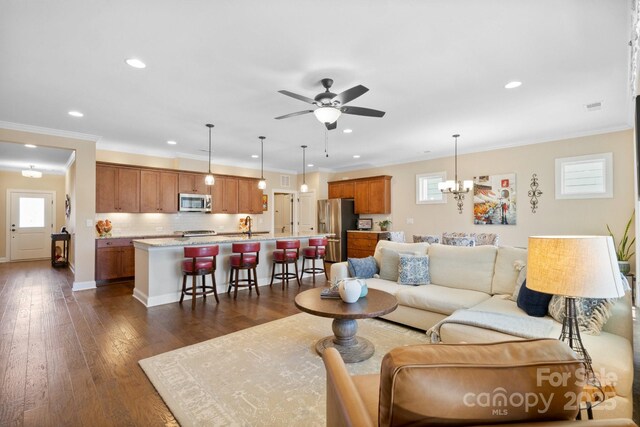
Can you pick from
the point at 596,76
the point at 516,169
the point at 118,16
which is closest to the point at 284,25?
the point at 118,16

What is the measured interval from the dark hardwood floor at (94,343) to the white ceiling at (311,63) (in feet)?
8.73

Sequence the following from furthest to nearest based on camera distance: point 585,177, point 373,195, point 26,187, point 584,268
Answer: point 26,187
point 373,195
point 585,177
point 584,268

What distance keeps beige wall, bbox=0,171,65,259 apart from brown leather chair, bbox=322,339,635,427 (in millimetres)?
11470

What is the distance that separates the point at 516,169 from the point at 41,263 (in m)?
11.7

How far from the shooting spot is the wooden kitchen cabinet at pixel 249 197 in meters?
7.94

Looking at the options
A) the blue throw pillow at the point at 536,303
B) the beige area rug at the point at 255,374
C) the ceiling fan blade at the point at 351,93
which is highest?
the ceiling fan blade at the point at 351,93

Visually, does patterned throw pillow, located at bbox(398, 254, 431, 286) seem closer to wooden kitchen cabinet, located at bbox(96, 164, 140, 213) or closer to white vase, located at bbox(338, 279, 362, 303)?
white vase, located at bbox(338, 279, 362, 303)

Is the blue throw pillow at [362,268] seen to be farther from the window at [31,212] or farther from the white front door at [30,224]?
the window at [31,212]

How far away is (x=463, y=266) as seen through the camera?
363cm

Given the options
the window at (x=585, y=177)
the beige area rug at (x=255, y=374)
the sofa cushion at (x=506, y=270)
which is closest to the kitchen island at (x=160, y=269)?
the beige area rug at (x=255, y=374)

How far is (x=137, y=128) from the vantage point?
5.04 meters

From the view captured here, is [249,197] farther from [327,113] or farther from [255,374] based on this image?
[255,374]

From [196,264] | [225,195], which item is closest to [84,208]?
[196,264]

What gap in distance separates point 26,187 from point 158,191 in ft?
17.3
